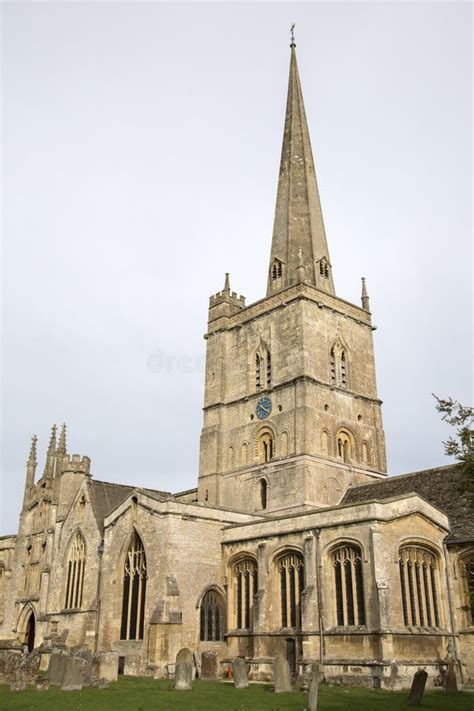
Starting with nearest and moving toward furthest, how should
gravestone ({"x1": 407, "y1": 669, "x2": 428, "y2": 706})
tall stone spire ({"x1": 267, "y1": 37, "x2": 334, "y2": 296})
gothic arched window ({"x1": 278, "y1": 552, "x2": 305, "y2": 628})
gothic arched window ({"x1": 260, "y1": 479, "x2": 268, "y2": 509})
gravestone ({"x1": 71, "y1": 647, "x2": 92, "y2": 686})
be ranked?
gravestone ({"x1": 407, "y1": 669, "x2": 428, "y2": 706}) → gravestone ({"x1": 71, "y1": 647, "x2": 92, "y2": 686}) → gothic arched window ({"x1": 278, "y1": 552, "x2": 305, "y2": 628}) → gothic arched window ({"x1": 260, "y1": 479, "x2": 268, "y2": 509}) → tall stone spire ({"x1": 267, "y1": 37, "x2": 334, "y2": 296})

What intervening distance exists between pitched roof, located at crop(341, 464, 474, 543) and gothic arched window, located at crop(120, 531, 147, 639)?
10.9 meters

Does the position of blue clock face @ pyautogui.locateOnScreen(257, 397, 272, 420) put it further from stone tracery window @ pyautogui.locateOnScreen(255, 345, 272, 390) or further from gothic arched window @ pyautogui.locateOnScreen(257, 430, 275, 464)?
gothic arched window @ pyautogui.locateOnScreen(257, 430, 275, 464)

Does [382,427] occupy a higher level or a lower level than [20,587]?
higher

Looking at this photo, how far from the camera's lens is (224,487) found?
42625 millimetres

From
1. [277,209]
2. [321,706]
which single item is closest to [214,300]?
[277,209]

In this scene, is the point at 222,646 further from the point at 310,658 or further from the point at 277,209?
the point at 277,209

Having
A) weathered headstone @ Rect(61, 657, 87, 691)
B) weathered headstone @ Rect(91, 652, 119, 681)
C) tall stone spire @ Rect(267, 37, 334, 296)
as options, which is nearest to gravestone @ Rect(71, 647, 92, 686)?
weathered headstone @ Rect(91, 652, 119, 681)

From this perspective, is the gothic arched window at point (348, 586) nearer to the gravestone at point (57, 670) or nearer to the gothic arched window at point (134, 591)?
the gothic arched window at point (134, 591)

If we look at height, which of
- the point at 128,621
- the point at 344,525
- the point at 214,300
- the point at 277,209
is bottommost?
the point at 128,621

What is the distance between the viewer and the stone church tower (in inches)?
1545

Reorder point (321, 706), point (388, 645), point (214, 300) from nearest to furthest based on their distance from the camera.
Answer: point (321, 706), point (388, 645), point (214, 300)

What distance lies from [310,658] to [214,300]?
26782 mm

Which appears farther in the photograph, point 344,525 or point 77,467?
point 77,467

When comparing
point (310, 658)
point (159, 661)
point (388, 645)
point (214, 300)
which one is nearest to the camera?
point (388, 645)
